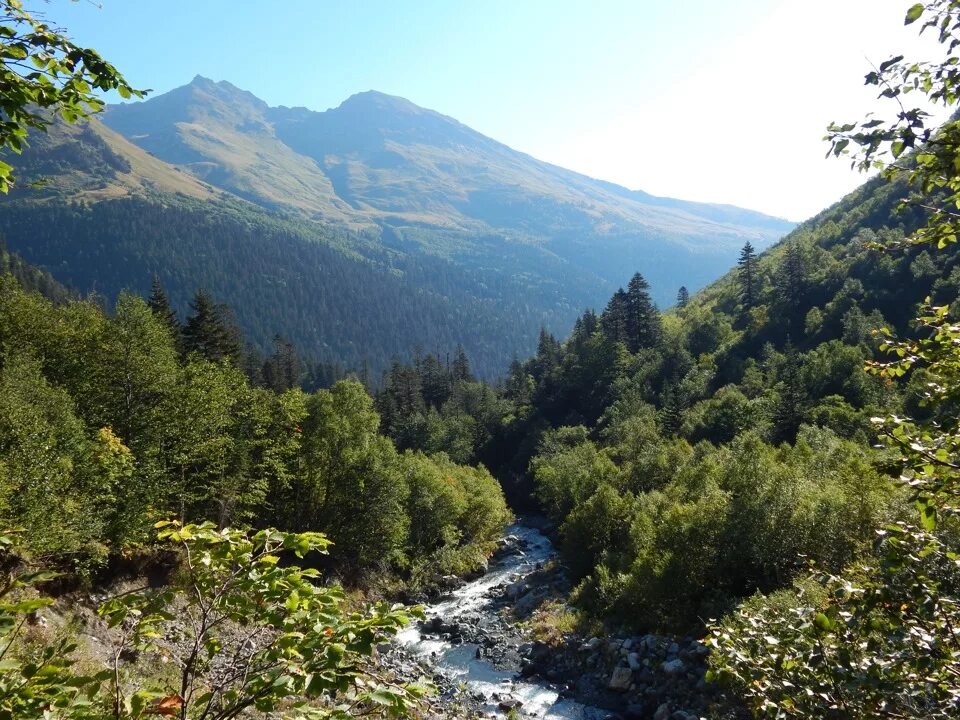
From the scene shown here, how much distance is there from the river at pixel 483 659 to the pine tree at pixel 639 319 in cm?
6464

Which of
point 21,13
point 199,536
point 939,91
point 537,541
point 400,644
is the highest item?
point 939,91

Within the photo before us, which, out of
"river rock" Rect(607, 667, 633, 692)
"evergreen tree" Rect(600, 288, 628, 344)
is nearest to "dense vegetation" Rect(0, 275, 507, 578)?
"river rock" Rect(607, 667, 633, 692)

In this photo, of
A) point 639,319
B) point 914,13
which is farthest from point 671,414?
point 914,13

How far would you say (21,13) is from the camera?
14.0 feet

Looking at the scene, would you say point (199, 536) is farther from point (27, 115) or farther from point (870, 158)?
point (870, 158)

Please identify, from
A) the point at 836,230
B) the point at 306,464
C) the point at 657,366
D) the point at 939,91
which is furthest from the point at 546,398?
the point at 939,91

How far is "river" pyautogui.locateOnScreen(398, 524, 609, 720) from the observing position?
25203mm

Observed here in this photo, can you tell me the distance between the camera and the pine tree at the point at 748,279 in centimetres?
10538

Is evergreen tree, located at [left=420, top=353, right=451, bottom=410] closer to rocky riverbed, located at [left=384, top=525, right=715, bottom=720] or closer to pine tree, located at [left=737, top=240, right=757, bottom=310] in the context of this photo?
pine tree, located at [left=737, top=240, right=757, bottom=310]

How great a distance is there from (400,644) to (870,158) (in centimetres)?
3493

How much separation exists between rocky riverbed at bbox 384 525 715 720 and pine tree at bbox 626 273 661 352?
246 ft

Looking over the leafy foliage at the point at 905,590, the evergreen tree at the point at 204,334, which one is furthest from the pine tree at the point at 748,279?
the leafy foliage at the point at 905,590

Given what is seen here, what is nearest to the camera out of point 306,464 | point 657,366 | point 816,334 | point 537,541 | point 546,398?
point 306,464

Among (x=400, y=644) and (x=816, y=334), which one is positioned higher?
(x=816, y=334)
